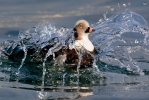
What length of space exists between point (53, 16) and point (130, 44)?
3054mm

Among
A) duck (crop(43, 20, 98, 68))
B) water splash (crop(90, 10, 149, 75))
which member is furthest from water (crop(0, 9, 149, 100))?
duck (crop(43, 20, 98, 68))

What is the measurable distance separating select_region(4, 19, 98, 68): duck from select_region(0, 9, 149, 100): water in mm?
76

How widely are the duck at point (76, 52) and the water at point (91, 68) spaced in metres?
0.08

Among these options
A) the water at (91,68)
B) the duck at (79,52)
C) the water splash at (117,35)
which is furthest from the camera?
the water splash at (117,35)

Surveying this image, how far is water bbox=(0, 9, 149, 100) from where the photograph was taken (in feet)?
20.6

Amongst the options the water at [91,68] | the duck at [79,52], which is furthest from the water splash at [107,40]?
the duck at [79,52]

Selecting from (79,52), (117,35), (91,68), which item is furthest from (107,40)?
(91,68)

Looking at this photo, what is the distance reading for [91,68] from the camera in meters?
8.66

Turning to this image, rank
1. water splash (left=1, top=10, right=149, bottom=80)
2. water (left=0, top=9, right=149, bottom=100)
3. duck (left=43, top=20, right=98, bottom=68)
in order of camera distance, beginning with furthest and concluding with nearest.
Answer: water splash (left=1, top=10, right=149, bottom=80), duck (left=43, top=20, right=98, bottom=68), water (left=0, top=9, right=149, bottom=100)

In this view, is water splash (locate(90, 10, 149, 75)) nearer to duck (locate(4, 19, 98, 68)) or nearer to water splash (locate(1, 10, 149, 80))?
water splash (locate(1, 10, 149, 80))

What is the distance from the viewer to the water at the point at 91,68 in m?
6.27

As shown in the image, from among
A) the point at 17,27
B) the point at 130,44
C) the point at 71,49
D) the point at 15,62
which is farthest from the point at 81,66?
the point at 17,27

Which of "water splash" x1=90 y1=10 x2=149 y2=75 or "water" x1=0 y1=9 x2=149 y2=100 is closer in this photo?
"water" x1=0 y1=9 x2=149 y2=100

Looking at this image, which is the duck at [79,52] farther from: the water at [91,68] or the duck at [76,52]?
the water at [91,68]
